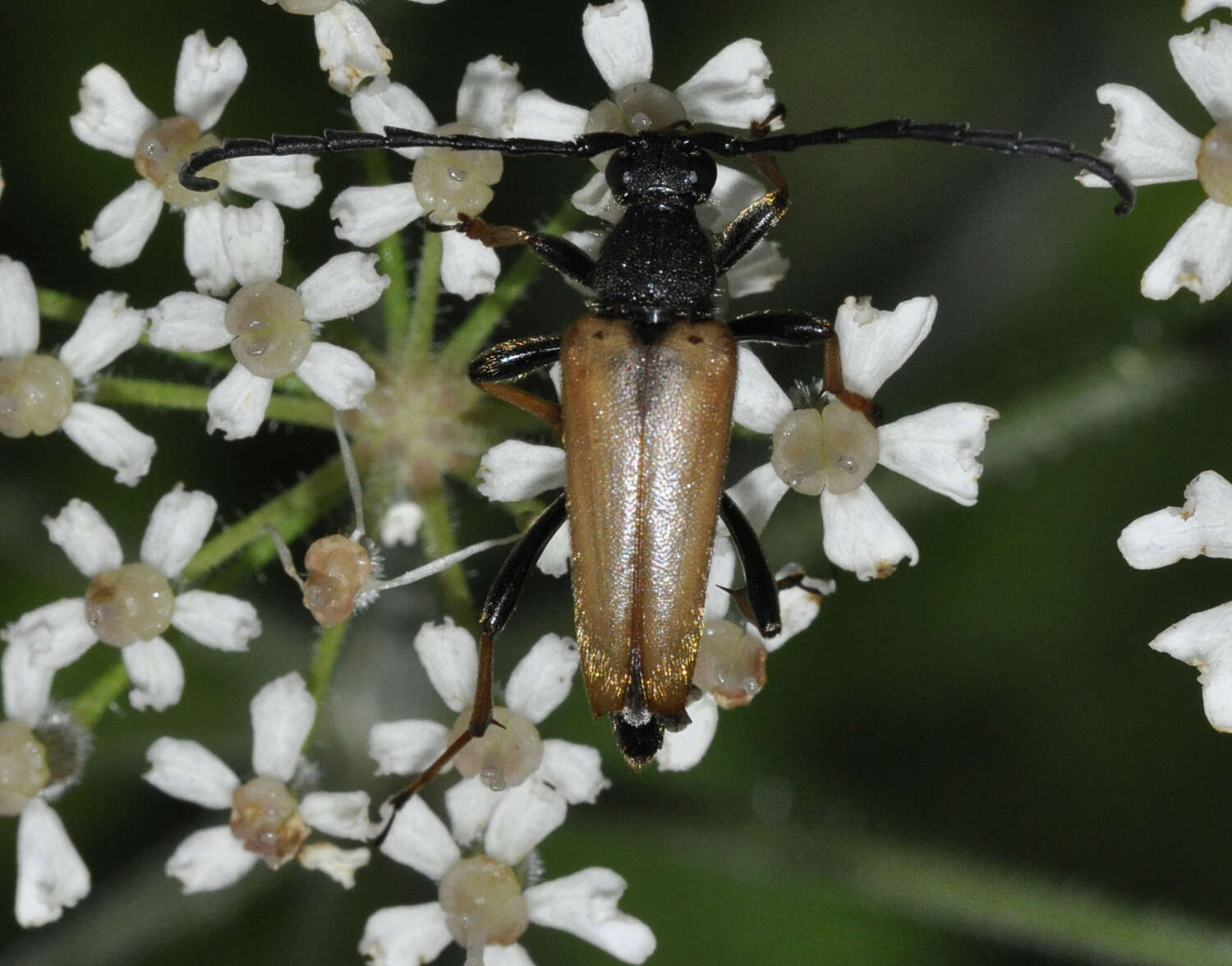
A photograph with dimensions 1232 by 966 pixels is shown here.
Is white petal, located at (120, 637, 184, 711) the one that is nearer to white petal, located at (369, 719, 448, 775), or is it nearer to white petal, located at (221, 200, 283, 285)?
white petal, located at (369, 719, 448, 775)

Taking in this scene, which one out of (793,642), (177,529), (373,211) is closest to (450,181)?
(373,211)

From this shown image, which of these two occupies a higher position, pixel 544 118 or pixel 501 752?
pixel 544 118

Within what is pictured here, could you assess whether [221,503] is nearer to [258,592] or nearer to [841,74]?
[258,592]

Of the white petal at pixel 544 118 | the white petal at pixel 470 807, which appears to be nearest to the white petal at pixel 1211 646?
the white petal at pixel 470 807

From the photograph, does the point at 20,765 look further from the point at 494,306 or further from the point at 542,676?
the point at 494,306

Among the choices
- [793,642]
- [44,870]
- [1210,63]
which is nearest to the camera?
[1210,63]

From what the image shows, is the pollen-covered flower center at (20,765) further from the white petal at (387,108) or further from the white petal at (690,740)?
the white petal at (387,108)
